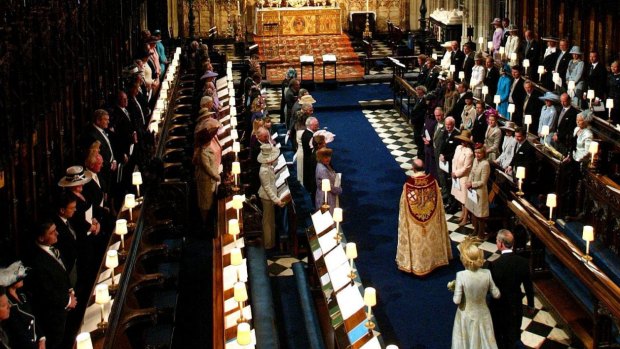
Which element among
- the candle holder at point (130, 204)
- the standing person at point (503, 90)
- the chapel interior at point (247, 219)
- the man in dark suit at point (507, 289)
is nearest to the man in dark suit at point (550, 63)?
the chapel interior at point (247, 219)

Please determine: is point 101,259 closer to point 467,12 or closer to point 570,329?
point 570,329

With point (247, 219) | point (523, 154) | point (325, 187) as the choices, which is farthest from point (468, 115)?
point (247, 219)

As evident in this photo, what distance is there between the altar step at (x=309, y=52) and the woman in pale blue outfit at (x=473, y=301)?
16.8 meters

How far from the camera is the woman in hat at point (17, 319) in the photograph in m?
6.83

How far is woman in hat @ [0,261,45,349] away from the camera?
6.83 meters

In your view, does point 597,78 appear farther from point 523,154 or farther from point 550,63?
point 523,154

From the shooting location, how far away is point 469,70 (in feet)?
64.2

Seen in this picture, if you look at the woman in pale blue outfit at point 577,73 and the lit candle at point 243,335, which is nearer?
the lit candle at point 243,335

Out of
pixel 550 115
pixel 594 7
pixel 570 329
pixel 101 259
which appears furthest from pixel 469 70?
pixel 101 259

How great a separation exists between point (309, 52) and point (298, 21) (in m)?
2.09

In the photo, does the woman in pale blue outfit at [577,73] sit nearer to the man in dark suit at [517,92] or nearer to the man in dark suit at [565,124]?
the man in dark suit at [517,92]

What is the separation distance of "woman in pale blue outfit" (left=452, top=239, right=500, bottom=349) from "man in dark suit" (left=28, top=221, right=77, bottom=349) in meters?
3.53

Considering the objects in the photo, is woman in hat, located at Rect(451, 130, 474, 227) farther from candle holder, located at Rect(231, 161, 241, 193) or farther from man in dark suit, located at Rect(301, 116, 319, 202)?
candle holder, located at Rect(231, 161, 241, 193)

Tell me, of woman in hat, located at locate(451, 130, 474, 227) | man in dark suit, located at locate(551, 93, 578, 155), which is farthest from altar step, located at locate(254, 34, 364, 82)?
woman in hat, located at locate(451, 130, 474, 227)
